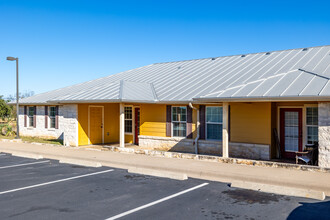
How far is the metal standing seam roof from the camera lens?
11.8m

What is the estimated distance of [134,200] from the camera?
778cm

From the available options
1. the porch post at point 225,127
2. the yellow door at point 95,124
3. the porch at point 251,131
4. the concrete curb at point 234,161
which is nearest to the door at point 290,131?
the porch at point 251,131

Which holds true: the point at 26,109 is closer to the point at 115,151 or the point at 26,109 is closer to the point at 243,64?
the point at 115,151

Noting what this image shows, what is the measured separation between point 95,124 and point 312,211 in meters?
14.3

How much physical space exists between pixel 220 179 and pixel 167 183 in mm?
1747

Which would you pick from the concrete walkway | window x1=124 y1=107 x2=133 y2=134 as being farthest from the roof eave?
window x1=124 y1=107 x2=133 y2=134

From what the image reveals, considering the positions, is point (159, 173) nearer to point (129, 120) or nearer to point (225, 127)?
point (225, 127)

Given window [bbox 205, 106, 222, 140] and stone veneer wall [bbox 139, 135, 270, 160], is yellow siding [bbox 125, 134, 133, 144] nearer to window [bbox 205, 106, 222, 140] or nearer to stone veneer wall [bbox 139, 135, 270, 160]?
stone veneer wall [bbox 139, 135, 270, 160]

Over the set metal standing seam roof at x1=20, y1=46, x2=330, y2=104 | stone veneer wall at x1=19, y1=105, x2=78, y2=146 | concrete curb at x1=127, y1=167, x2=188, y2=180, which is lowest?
concrete curb at x1=127, y1=167, x2=188, y2=180

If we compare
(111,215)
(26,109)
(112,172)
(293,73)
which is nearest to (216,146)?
(293,73)

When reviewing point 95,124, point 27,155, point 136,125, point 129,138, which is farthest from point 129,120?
point 27,155

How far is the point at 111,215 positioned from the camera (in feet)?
21.9

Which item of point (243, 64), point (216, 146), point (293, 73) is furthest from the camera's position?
point (243, 64)

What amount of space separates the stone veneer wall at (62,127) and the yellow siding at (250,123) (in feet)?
27.8
